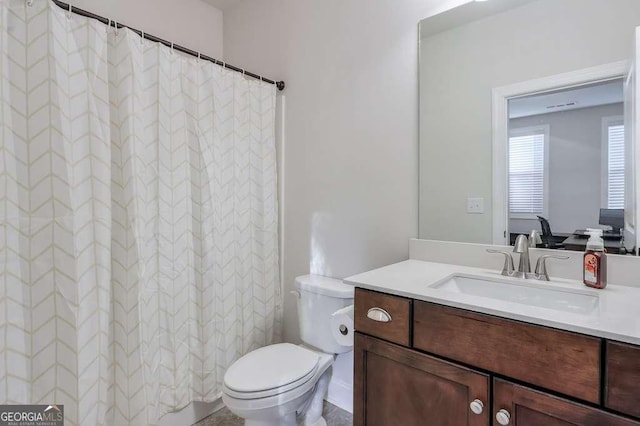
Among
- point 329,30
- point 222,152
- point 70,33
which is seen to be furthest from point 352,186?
point 70,33

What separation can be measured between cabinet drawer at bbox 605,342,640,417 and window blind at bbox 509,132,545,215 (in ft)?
2.33

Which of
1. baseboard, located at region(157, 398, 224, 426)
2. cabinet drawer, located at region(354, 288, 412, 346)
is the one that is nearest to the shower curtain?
baseboard, located at region(157, 398, 224, 426)

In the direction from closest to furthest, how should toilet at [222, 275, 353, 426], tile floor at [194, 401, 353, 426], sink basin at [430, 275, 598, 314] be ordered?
sink basin at [430, 275, 598, 314], toilet at [222, 275, 353, 426], tile floor at [194, 401, 353, 426]

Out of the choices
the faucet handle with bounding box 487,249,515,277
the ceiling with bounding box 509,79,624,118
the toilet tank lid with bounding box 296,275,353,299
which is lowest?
the toilet tank lid with bounding box 296,275,353,299

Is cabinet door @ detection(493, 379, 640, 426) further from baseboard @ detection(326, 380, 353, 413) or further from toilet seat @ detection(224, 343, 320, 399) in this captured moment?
baseboard @ detection(326, 380, 353, 413)

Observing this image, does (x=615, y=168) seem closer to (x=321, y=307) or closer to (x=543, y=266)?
(x=543, y=266)

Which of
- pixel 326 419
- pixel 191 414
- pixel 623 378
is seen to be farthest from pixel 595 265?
pixel 191 414

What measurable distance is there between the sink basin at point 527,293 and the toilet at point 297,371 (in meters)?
0.56

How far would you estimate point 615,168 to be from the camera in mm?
1179

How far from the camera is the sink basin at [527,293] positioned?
1.05m

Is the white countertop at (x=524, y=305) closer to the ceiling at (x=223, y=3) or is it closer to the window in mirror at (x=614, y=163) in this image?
the window in mirror at (x=614, y=163)

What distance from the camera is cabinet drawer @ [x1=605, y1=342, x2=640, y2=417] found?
0.71m

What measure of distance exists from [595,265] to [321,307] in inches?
45.2

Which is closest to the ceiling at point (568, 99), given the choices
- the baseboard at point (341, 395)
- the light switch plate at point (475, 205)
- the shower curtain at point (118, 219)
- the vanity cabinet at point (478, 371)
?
the light switch plate at point (475, 205)
